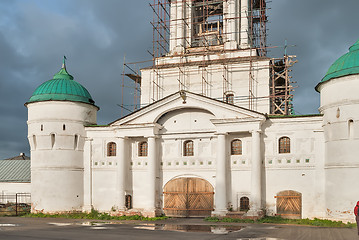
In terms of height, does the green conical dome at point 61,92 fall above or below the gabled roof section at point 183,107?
above

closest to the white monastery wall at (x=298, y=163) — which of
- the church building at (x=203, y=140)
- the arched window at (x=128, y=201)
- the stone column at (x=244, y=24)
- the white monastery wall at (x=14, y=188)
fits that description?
the church building at (x=203, y=140)

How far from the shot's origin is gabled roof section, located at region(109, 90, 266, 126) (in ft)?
92.1

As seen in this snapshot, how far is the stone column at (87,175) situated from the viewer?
31.4 meters

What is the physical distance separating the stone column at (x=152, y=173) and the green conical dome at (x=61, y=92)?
6728mm

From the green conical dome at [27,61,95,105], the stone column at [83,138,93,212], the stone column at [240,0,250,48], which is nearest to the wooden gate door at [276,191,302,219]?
the stone column at [240,0,250,48]

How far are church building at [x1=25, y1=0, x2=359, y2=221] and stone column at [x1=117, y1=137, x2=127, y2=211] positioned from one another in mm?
72

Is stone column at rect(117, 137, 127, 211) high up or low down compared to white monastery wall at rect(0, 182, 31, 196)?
up

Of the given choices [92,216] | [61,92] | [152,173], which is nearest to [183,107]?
[152,173]

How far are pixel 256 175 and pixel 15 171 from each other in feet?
81.9

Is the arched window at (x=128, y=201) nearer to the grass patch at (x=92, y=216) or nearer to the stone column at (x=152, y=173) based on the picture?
the grass patch at (x=92, y=216)

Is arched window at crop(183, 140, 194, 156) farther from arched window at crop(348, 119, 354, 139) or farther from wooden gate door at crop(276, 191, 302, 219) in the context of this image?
A: arched window at crop(348, 119, 354, 139)

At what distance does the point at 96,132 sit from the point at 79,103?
2.57 metres

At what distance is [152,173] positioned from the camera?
29.4 meters

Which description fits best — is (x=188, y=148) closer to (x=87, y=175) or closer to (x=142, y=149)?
(x=142, y=149)
